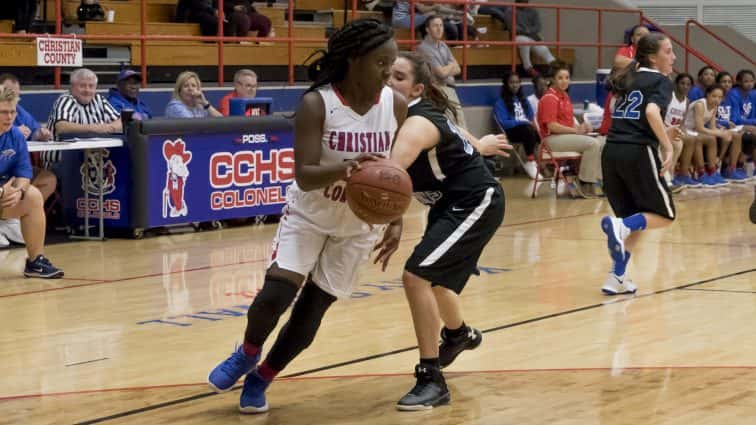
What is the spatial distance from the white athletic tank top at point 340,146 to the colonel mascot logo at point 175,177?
6.47m

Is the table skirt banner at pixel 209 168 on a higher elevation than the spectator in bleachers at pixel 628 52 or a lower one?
lower

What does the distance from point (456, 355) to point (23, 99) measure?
7421mm

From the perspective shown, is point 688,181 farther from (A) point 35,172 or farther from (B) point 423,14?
(A) point 35,172

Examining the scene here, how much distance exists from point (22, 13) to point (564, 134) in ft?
20.6

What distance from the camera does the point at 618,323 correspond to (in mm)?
7555

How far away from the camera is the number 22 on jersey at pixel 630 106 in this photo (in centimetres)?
869

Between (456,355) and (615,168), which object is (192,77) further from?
(456,355)

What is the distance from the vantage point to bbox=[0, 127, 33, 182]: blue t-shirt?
938cm

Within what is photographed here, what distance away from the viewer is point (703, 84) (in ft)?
61.5

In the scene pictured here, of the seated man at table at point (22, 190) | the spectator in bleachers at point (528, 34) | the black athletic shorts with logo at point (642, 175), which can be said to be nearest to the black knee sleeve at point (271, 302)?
the black athletic shorts with logo at point (642, 175)

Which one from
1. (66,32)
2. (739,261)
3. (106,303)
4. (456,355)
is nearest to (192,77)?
(66,32)

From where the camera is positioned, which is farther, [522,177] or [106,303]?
[522,177]

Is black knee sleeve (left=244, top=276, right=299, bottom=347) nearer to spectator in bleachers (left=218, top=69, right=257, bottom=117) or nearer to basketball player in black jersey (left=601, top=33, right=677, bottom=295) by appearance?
basketball player in black jersey (left=601, top=33, right=677, bottom=295)

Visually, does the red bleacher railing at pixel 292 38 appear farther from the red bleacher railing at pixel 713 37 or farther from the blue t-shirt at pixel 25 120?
the blue t-shirt at pixel 25 120
